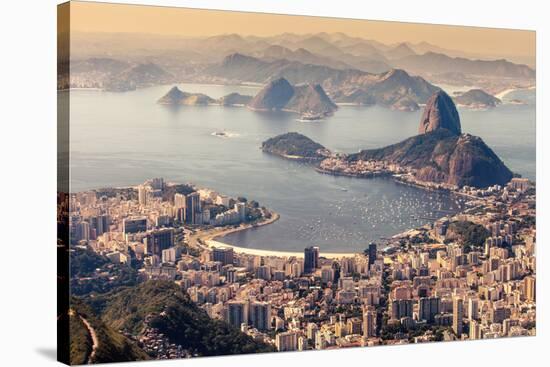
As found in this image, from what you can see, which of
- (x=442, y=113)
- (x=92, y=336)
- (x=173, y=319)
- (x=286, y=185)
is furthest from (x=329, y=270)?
(x=92, y=336)

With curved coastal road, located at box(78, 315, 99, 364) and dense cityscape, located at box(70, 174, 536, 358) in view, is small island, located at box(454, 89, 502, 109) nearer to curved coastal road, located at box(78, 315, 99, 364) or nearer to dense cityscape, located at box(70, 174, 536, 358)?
dense cityscape, located at box(70, 174, 536, 358)

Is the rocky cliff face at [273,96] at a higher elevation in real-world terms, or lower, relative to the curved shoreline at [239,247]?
higher

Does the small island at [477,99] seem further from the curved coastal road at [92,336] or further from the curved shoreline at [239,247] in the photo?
the curved coastal road at [92,336]

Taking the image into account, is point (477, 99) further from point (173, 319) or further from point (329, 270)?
point (173, 319)

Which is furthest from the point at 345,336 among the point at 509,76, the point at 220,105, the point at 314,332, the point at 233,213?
the point at 509,76

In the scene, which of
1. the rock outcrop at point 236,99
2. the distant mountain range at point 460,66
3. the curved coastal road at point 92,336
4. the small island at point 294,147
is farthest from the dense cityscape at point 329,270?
the distant mountain range at point 460,66

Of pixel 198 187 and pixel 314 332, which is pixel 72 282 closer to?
pixel 198 187

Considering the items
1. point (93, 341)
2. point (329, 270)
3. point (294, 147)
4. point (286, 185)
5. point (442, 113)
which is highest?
point (442, 113)
